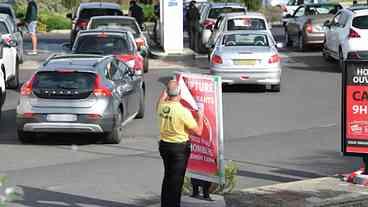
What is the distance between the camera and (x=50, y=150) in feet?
47.8

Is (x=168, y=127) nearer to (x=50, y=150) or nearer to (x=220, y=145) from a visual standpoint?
(x=220, y=145)

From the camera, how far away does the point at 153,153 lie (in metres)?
14.0

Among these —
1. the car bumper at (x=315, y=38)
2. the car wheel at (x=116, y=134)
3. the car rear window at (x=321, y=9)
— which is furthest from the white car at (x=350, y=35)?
the car wheel at (x=116, y=134)

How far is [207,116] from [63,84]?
534 cm

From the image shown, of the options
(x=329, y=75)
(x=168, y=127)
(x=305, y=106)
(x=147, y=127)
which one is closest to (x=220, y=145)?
(x=168, y=127)

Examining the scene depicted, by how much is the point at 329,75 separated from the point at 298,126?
818 cm

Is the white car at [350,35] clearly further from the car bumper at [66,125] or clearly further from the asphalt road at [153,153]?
the car bumper at [66,125]

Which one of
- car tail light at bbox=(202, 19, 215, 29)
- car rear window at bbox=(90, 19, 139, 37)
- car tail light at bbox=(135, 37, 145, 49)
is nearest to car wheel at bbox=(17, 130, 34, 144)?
car tail light at bbox=(135, 37, 145, 49)

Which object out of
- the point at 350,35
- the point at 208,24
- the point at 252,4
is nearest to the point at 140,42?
the point at 350,35

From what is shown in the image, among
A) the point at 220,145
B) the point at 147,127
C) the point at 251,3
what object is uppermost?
the point at 220,145

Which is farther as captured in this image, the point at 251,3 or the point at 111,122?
the point at 251,3

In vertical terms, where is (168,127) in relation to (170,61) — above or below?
above

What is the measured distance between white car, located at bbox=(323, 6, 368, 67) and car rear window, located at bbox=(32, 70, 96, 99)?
9.79 metres

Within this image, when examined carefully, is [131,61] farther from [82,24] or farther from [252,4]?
[252,4]
